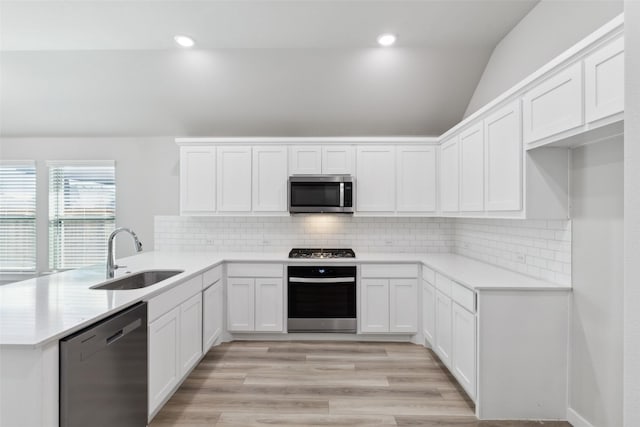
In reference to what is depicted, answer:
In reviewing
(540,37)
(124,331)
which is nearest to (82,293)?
(124,331)

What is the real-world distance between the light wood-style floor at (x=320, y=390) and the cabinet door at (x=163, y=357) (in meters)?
0.24

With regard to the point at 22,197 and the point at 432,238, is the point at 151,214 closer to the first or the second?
the point at 22,197

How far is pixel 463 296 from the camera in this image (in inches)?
106

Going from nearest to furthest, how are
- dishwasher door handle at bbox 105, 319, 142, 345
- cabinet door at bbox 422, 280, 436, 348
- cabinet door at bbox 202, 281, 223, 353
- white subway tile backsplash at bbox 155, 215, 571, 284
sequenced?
1. dishwasher door handle at bbox 105, 319, 142, 345
2. cabinet door at bbox 202, 281, 223, 353
3. cabinet door at bbox 422, 280, 436, 348
4. white subway tile backsplash at bbox 155, 215, 571, 284

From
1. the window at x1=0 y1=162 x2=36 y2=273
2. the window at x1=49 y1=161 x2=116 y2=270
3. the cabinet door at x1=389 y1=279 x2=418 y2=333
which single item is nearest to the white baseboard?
the cabinet door at x1=389 y1=279 x2=418 y2=333

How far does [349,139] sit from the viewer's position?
417 cm

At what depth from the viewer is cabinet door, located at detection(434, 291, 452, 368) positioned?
2988mm

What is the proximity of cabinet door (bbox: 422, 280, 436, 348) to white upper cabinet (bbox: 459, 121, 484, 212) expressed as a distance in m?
0.93

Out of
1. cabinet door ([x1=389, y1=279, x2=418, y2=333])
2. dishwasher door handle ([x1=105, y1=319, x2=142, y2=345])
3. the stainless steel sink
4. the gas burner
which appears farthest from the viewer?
the gas burner

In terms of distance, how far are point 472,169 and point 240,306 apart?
289 centimetres

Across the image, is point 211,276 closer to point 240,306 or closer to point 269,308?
point 240,306

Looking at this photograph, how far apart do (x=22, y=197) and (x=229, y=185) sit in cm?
311

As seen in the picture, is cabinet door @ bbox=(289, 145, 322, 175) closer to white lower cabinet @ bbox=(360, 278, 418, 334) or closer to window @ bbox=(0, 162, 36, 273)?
white lower cabinet @ bbox=(360, 278, 418, 334)

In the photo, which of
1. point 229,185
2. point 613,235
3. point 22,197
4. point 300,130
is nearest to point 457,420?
point 613,235
